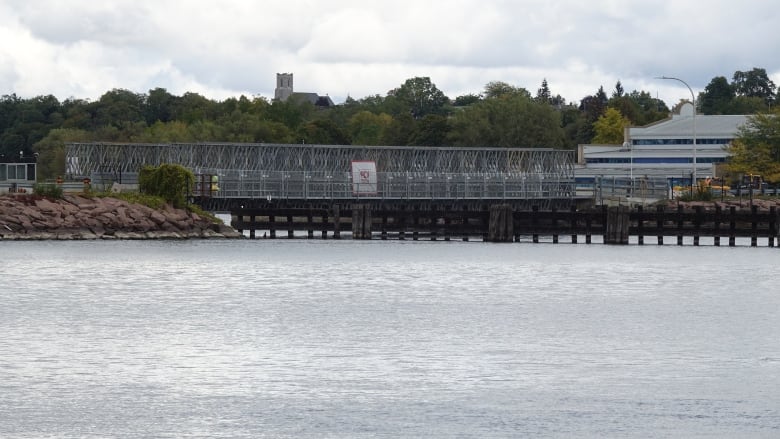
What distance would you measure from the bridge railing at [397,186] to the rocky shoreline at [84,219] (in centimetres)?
1235

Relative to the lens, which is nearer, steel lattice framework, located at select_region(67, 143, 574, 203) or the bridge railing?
the bridge railing

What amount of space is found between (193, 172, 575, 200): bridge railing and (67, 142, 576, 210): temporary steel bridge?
0.09m

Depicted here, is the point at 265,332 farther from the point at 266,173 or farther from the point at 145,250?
the point at 266,173

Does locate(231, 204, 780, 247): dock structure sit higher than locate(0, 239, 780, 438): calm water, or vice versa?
locate(231, 204, 780, 247): dock structure

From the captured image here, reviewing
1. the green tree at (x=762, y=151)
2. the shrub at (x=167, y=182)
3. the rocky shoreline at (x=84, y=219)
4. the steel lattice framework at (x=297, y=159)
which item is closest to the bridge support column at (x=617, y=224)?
the rocky shoreline at (x=84, y=219)

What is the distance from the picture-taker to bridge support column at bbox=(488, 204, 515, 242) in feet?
323

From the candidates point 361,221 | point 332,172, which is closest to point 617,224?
point 361,221

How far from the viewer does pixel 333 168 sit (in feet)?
486

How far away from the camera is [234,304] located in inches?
2243

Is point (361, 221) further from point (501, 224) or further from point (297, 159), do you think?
point (297, 159)

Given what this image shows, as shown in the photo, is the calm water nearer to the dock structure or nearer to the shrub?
the dock structure

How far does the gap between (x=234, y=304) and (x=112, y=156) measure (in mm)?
95870

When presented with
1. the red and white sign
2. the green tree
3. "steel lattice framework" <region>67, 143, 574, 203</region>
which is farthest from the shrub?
the green tree

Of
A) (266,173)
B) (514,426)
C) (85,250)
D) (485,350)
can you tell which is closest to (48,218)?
(85,250)
